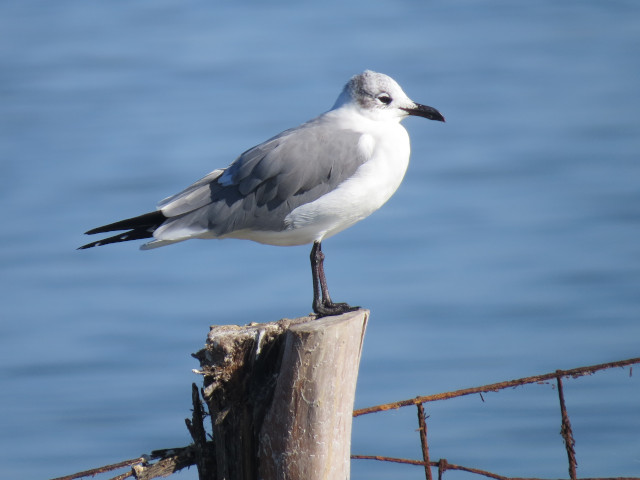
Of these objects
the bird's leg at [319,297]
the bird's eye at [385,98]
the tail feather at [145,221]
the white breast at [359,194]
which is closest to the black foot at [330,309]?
the bird's leg at [319,297]

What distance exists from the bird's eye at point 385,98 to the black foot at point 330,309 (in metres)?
1.10

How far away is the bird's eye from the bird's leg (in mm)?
827

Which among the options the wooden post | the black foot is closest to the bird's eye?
the black foot

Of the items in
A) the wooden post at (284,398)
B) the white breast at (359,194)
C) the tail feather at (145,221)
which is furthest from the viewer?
the tail feather at (145,221)

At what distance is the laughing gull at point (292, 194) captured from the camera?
452 cm

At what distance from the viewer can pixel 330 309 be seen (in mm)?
4625

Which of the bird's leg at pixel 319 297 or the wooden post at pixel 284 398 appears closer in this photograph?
the wooden post at pixel 284 398

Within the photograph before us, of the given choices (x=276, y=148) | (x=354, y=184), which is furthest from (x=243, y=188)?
(x=354, y=184)

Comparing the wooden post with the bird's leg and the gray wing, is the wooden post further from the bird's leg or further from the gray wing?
the gray wing

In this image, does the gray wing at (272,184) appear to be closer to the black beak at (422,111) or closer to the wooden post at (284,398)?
the black beak at (422,111)

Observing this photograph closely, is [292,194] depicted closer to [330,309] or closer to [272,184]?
[272,184]

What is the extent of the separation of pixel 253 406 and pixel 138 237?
65.3 inches

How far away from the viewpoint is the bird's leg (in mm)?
4551

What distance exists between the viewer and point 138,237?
4586 mm
